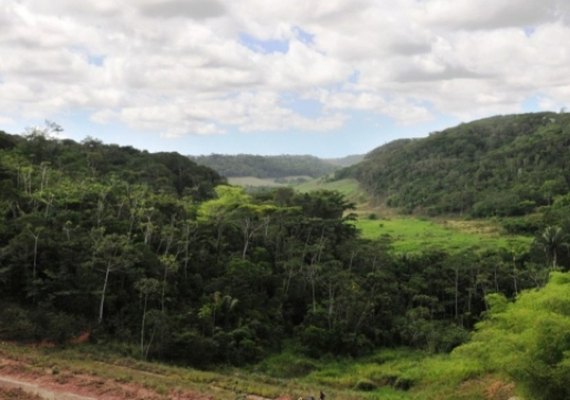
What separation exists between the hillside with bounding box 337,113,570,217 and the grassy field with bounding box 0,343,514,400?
65705 mm

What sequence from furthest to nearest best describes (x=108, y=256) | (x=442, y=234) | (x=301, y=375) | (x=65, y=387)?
(x=442, y=234) → (x=301, y=375) → (x=108, y=256) → (x=65, y=387)

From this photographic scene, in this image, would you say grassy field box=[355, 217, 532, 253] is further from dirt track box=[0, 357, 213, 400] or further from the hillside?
dirt track box=[0, 357, 213, 400]

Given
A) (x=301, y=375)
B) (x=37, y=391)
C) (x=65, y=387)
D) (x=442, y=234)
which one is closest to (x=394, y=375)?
(x=301, y=375)

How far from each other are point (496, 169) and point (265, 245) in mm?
83375

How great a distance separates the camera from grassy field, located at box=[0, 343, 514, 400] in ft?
76.2

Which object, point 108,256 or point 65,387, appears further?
point 108,256

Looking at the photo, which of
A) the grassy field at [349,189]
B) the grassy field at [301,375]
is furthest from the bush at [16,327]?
the grassy field at [349,189]

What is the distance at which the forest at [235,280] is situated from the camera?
29.2 meters

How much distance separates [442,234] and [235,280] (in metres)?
49.7

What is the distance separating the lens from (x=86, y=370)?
76.1ft

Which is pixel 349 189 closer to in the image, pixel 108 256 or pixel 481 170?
pixel 481 170

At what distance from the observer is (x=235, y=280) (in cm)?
3947

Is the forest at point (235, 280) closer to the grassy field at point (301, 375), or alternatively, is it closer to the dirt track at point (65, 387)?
the grassy field at point (301, 375)

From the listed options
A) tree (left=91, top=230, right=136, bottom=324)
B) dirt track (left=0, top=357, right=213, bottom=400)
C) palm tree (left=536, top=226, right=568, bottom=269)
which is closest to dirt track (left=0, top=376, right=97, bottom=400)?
dirt track (left=0, top=357, right=213, bottom=400)
